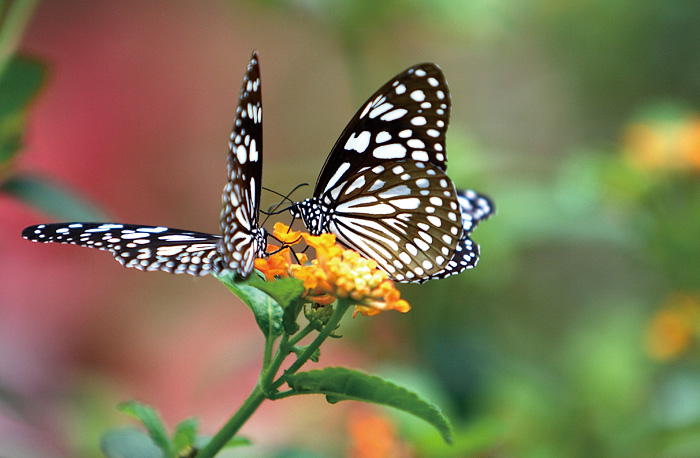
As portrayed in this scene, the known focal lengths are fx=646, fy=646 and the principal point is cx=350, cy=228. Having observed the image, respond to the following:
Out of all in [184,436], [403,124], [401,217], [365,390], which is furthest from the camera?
[401,217]

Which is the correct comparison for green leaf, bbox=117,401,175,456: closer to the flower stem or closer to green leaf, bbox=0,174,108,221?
the flower stem

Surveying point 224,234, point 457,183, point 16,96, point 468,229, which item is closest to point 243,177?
point 224,234

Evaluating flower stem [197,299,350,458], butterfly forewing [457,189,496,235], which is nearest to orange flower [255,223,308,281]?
flower stem [197,299,350,458]

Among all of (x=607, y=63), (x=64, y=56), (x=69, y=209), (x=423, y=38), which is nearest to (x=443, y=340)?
(x=69, y=209)

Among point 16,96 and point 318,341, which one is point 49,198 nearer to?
point 16,96

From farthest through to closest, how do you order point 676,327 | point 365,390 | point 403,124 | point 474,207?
point 676,327, point 474,207, point 403,124, point 365,390

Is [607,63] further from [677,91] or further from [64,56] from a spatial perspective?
[64,56]
